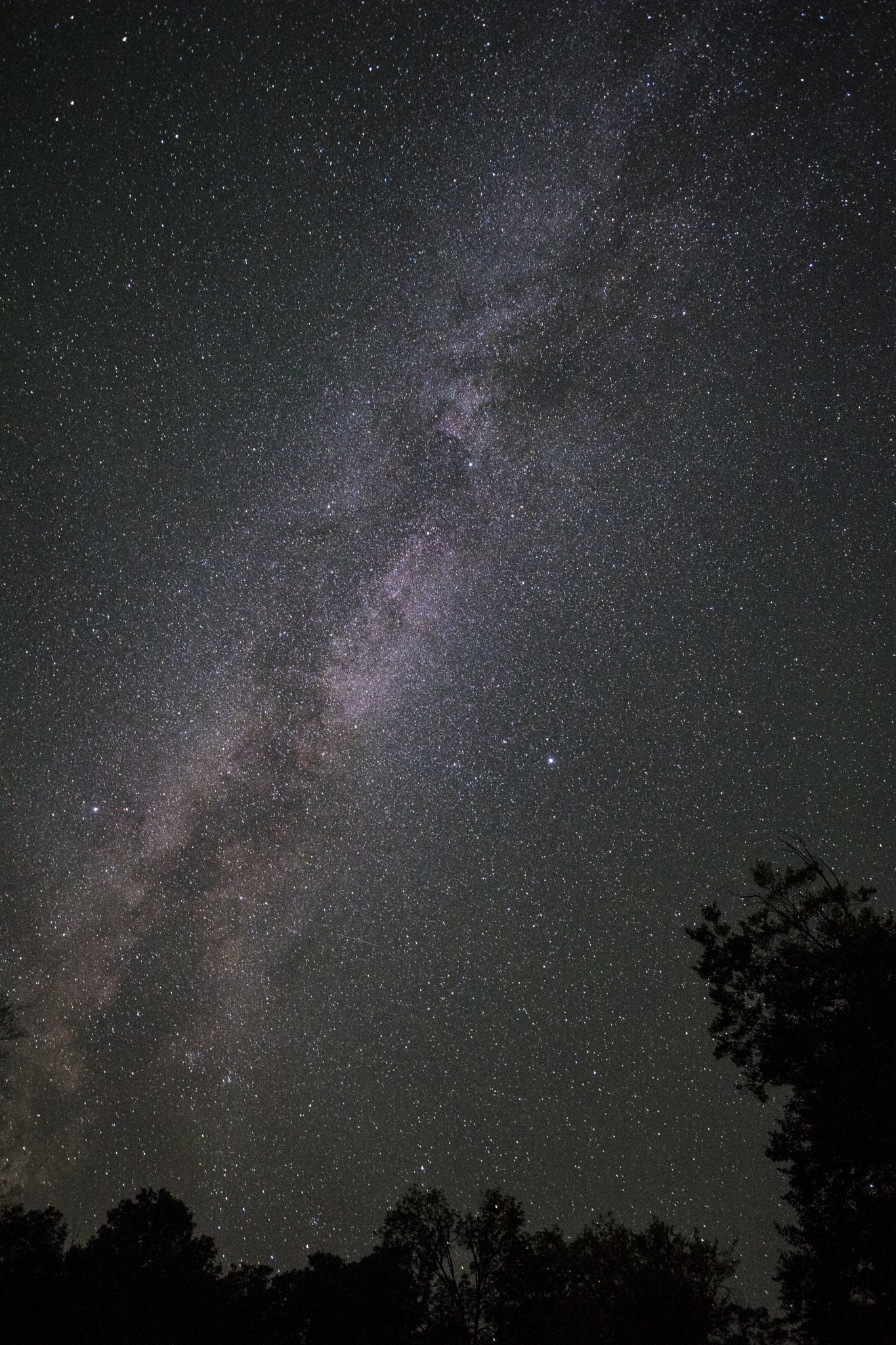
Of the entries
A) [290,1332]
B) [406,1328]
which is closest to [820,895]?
[406,1328]

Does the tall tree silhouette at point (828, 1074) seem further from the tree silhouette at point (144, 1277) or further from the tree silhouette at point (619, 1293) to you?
the tree silhouette at point (144, 1277)

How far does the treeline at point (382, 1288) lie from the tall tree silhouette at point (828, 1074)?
23.7 ft

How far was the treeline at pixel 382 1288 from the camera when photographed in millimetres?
19812

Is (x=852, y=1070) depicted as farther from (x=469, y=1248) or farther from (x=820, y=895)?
(x=469, y=1248)

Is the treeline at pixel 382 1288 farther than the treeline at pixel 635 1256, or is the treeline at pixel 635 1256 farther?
the treeline at pixel 382 1288

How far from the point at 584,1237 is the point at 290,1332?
1022 cm

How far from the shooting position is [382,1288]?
23.2 metres

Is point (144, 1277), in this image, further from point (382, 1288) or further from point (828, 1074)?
point (828, 1074)

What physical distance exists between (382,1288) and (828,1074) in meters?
18.5

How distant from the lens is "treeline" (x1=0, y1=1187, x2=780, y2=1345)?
1981cm

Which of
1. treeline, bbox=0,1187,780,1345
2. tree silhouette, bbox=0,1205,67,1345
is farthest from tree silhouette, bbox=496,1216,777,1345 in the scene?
tree silhouette, bbox=0,1205,67,1345

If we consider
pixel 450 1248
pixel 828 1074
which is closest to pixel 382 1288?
pixel 450 1248

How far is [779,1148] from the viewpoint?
14406 mm

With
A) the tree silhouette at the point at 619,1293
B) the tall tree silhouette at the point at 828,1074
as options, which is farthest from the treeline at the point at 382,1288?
the tall tree silhouette at the point at 828,1074
